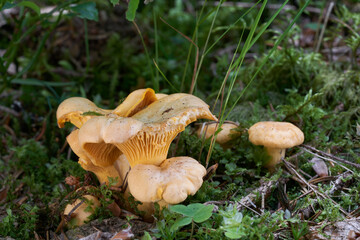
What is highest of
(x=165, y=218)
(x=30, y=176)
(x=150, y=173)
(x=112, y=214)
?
(x=150, y=173)

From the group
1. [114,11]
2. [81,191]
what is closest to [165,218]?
[81,191]

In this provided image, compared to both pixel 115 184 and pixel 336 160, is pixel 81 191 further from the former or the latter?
pixel 336 160

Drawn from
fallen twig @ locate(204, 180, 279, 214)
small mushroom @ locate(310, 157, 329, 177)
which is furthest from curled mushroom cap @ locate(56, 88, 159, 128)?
small mushroom @ locate(310, 157, 329, 177)

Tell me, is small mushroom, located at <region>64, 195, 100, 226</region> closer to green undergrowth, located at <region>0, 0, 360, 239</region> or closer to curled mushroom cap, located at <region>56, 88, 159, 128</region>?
green undergrowth, located at <region>0, 0, 360, 239</region>

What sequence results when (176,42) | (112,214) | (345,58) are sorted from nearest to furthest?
(112,214) < (345,58) < (176,42)

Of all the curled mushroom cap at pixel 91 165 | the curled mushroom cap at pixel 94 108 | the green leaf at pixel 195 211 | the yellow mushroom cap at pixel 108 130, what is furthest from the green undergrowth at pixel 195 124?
the yellow mushroom cap at pixel 108 130

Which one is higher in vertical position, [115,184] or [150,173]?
[150,173]

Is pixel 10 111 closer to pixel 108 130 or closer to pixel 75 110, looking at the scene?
pixel 75 110

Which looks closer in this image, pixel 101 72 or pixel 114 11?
pixel 101 72
